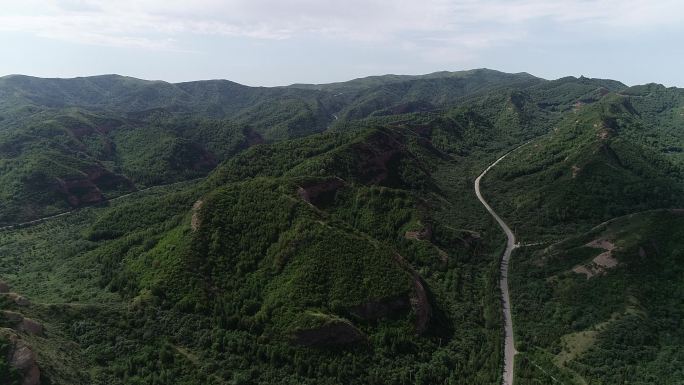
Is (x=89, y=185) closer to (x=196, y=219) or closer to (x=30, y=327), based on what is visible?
(x=196, y=219)

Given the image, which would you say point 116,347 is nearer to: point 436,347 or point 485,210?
point 436,347

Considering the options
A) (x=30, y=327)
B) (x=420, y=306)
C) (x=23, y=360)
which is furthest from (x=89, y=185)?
(x=420, y=306)

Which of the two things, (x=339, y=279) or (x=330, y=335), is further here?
(x=339, y=279)

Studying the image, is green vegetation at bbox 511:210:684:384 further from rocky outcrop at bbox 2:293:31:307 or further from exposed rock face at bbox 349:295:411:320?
rocky outcrop at bbox 2:293:31:307

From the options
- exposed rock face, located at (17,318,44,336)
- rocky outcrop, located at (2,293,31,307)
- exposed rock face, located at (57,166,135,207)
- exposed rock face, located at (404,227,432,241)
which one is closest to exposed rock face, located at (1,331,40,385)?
exposed rock face, located at (17,318,44,336)

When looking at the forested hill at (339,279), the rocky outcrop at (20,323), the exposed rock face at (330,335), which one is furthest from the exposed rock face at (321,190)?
the rocky outcrop at (20,323)

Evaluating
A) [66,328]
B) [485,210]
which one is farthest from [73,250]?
[485,210]

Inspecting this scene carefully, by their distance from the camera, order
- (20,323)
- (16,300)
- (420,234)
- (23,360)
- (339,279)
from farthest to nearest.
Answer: (420,234)
(339,279)
(16,300)
(20,323)
(23,360)
